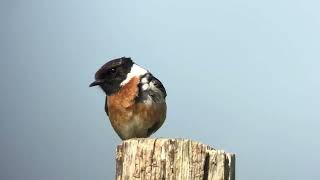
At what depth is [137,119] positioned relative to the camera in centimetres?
782

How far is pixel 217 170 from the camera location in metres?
3.99

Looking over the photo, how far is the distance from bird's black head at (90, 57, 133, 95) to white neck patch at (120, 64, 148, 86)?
0.05 meters

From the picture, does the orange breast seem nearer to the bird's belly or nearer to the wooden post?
the bird's belly

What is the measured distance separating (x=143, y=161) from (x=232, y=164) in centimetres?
63

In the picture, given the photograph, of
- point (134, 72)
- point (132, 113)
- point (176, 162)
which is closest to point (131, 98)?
point (132, 113)

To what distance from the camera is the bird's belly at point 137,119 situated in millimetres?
7820

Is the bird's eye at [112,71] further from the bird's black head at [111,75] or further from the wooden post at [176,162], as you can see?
the wooden post at [176,162]

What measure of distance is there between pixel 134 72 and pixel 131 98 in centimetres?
55

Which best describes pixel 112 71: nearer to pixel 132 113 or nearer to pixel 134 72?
pixel 134 72

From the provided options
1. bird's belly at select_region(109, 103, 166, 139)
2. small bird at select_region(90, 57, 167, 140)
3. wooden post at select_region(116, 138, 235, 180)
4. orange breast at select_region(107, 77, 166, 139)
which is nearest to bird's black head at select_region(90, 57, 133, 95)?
small bird at select_region(90, 57, 167, 140)

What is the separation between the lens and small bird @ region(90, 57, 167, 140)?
7840 millimetres

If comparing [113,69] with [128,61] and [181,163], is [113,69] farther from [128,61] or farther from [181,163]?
[181,163]

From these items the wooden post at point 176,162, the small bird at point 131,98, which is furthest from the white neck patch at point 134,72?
the wooden post at point 176,162

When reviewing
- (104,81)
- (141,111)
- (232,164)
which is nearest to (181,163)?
(232,164)
